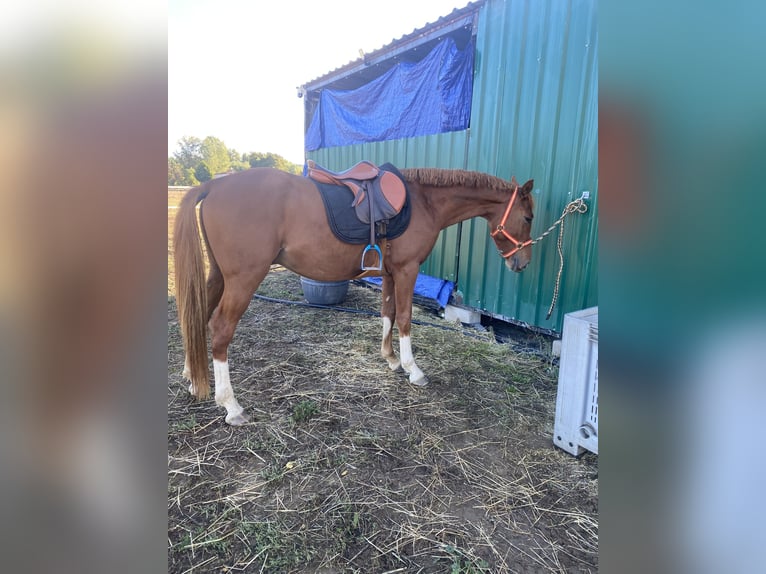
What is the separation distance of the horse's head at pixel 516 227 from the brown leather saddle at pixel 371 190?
0.88 metres

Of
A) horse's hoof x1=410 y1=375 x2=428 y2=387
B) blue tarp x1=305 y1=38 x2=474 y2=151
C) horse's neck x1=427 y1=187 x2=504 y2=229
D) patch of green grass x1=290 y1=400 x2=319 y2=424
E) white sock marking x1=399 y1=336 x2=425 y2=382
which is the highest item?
blue tarp x1=305 y1=38 x2=474 y2=151

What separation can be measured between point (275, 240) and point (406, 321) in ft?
3.87

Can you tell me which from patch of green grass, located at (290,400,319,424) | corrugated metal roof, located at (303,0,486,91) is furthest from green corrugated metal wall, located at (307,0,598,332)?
patch of green grass, located at (290,400,319,424)

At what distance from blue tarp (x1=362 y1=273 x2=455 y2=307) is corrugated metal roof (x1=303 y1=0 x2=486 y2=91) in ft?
9.52

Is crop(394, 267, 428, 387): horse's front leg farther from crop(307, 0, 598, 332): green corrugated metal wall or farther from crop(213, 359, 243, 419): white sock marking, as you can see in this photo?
crop(307, 0, 598, 332): green corrugated metal wall

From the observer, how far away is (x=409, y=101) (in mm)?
4961

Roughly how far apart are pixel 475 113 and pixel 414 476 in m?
3.80

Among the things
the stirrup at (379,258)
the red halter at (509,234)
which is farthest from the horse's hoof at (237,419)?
the red halter at (509,234)

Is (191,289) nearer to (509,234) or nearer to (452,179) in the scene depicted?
(452,179)

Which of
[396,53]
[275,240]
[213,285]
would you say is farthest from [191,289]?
[396,53]

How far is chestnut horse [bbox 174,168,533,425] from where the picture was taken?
2.32 metres

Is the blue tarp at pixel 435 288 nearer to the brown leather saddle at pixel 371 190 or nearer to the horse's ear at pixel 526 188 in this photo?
the horse's ear at pixel 526 188

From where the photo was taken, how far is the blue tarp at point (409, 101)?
435 cm
